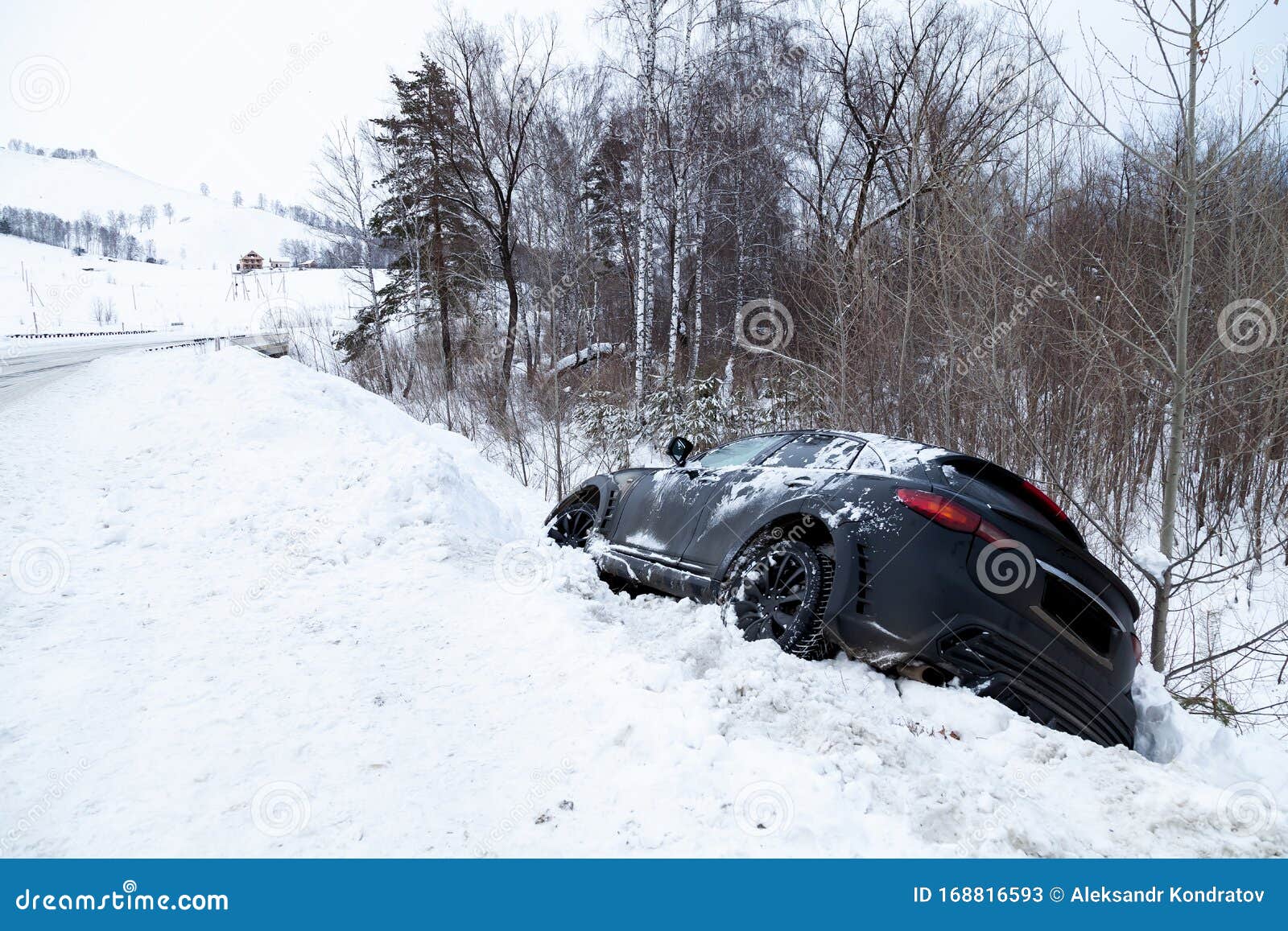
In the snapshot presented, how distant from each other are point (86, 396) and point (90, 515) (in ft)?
26.2

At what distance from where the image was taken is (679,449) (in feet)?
16.8

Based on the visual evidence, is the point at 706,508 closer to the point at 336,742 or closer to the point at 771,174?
the point at 336,742

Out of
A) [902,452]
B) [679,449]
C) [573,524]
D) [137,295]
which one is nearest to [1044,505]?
[902,452]

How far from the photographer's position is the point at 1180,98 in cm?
418

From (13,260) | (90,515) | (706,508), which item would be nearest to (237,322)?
(13,260)

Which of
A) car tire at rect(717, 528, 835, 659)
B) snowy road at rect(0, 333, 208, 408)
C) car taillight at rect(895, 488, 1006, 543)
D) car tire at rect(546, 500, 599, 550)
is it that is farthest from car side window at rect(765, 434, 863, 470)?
snowy road at rect(0, 333, 208, 408)

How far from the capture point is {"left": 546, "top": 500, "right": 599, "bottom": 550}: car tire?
6098 mm

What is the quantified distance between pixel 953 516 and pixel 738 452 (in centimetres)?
193

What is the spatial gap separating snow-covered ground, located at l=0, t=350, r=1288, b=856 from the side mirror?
1053 mm

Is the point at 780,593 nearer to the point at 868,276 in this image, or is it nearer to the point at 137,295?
the point at 868,276

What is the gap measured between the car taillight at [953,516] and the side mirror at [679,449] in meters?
2.06

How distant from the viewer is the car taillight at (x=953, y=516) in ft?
10.4

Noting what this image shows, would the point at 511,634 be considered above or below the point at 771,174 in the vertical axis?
below

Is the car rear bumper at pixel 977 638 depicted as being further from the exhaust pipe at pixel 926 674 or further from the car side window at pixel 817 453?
the car side window at pixel 817 453
